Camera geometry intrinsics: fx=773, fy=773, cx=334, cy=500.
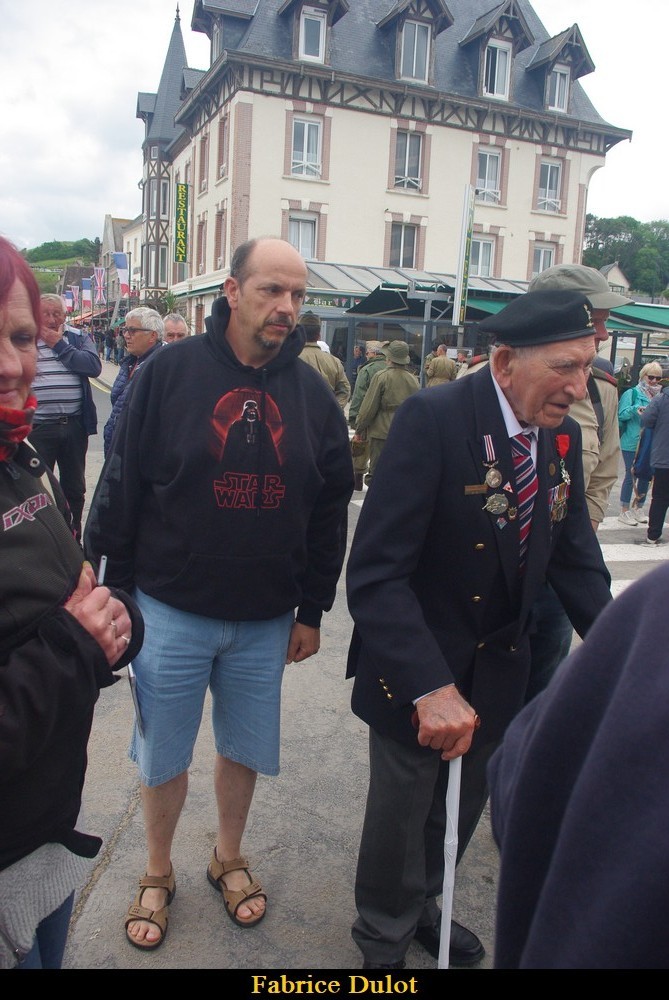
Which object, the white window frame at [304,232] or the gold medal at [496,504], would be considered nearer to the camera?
the gold medal at [496,504]

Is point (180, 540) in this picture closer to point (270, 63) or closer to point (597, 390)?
point (597, 390)

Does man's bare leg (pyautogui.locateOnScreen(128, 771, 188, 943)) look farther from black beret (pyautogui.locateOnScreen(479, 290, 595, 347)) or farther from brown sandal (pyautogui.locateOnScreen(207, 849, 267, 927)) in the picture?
black beret (pyautogui.locateOnScreen(479, 290, 595, 347))

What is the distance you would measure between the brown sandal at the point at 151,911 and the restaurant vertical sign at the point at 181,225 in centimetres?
3117

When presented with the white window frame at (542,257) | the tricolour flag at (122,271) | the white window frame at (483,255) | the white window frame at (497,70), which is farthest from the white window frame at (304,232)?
the tricolour flag at (122,271)

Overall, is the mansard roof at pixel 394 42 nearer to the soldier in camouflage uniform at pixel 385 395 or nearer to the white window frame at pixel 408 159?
the white window frame at pixel 408 159

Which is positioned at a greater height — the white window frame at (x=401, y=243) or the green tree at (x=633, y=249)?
the green tree at (x=633, y=249)

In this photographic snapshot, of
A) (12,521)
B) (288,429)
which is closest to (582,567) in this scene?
(288,429)

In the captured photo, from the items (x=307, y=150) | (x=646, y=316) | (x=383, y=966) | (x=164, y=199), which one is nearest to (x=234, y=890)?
(x=383, y=966)

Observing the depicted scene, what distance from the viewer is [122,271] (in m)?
43.7

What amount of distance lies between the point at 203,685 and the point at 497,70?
100 feet

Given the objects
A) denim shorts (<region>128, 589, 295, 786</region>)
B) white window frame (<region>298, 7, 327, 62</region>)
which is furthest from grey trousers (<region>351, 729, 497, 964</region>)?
white window frame (<region>298, 7, 327, 62</region>)

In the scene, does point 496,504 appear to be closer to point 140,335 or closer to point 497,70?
point 140,335

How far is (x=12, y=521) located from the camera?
4.32 feet

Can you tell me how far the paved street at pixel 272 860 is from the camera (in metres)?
2.41
